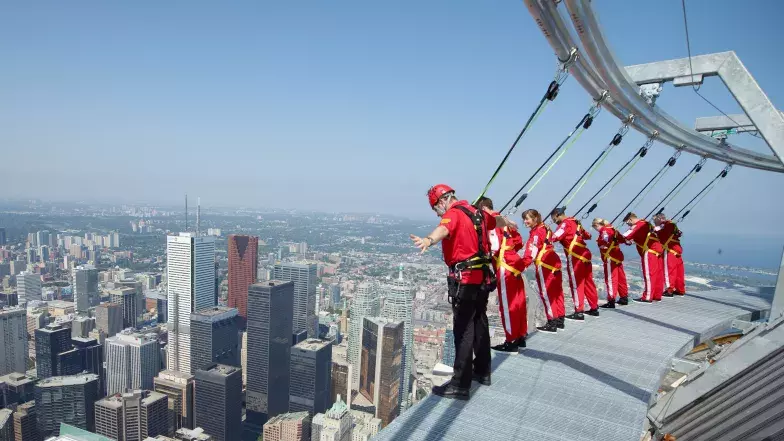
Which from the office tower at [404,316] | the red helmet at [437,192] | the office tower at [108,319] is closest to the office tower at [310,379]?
the office tower at [404,316]

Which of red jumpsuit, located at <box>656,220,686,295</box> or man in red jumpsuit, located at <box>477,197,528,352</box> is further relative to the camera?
red jumpsuit, located at <box>656,220,686,295</box>

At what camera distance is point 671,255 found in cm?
699

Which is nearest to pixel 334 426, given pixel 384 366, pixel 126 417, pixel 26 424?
pixel 384 366

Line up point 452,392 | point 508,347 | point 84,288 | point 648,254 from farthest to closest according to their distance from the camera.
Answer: point 84,288 → point 648,254 → point 508,347 → point 452,392

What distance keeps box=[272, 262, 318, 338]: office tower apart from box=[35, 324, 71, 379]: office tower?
2153cm

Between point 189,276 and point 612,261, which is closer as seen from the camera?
point 612,261

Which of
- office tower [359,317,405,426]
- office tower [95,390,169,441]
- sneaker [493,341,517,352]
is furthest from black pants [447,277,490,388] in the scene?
office tower [95,390,169,441]

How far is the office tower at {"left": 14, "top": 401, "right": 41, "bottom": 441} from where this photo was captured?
30.2 meters

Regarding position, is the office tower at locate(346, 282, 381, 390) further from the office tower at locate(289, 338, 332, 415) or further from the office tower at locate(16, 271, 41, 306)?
the office tower at locate(16, 271, 41, 306)

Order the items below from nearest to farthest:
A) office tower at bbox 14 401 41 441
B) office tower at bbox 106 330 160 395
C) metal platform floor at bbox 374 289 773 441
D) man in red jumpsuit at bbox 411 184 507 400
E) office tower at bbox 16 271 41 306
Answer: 1. metal platform floor at bbox 374 289 773 441
2. man in red jumpsuit at bbox 411 184 507 400
3. office tower at bbox 14 401 41 441
4. office tower at bbox 106 330 160 395
5. office tower at bbox 16 271 41 306

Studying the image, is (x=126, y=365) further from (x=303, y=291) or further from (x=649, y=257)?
(x=649, y=257)

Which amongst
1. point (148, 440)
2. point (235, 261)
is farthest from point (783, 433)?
point (235, 261)

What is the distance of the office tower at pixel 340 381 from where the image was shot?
39.2 m

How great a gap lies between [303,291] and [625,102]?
5124 centimetres
